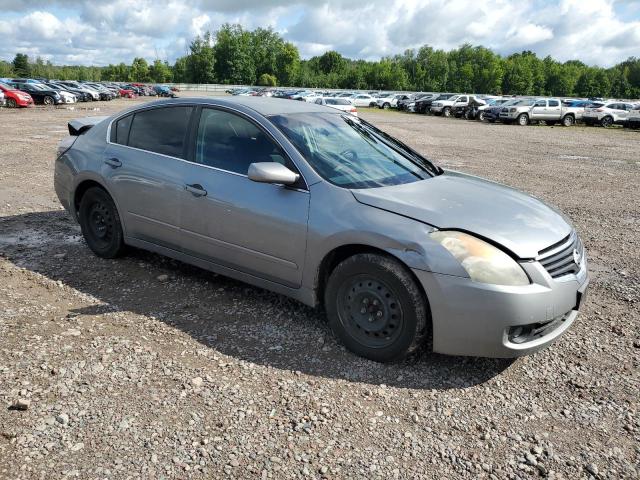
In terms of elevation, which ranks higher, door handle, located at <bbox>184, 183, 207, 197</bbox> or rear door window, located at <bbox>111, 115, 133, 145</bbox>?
rear door window, located at <bbox>111, 115, 133, 145</bbox>

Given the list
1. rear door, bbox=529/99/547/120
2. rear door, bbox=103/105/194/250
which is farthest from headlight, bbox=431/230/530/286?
rear door, bbox=529/99/547/120

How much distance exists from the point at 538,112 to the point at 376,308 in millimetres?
34047

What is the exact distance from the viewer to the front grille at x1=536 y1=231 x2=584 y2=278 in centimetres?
332

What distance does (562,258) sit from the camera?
3.46 meters

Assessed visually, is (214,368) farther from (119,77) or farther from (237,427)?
(119,77)

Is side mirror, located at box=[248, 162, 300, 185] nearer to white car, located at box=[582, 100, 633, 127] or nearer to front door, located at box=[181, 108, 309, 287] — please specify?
front door, located at box=[181, 108, 309, 287]

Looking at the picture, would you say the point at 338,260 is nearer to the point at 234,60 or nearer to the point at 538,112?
the point at 538,112

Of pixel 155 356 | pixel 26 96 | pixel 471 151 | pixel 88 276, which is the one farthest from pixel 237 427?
pixel 26 96

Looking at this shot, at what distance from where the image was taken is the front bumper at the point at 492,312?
3119 millimetres

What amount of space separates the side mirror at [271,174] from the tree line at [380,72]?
11586cm

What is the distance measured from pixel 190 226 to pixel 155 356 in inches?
46.6

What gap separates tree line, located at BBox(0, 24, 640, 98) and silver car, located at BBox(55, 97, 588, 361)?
114832mm

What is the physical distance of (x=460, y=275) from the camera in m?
3.15

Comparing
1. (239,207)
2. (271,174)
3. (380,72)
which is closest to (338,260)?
(271,174)
